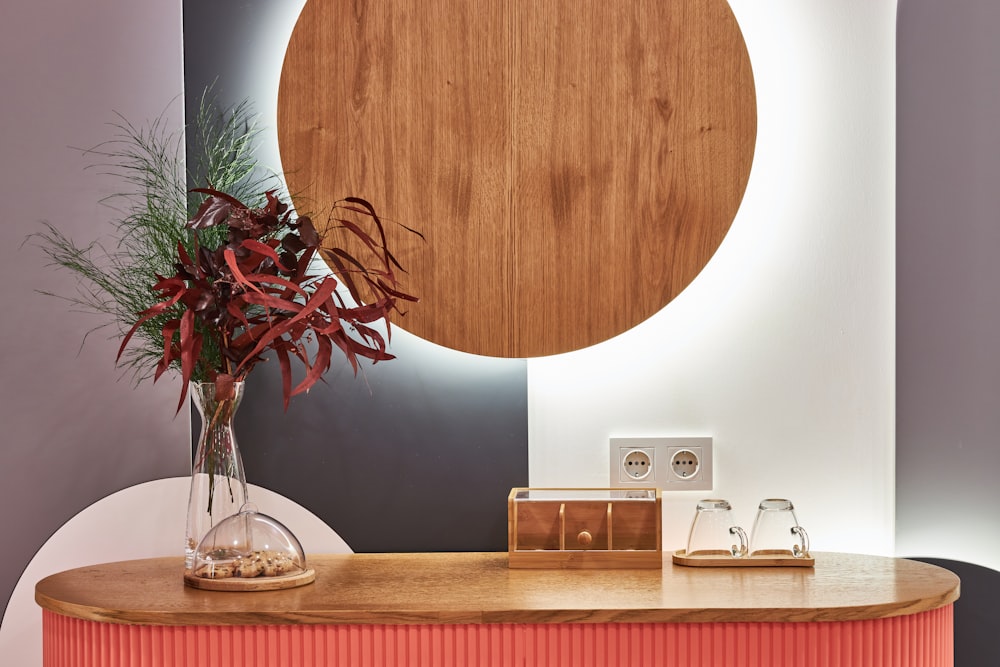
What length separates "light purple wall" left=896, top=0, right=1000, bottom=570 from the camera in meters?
1.89

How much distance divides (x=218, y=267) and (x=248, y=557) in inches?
19.0

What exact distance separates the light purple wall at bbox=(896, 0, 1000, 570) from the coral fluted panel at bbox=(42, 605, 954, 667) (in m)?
0.55

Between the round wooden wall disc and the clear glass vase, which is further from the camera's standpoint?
the round wooden wall disc

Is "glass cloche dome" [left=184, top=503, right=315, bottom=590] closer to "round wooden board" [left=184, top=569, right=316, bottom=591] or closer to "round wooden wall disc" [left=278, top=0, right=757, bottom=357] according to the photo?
"round wooden board" [left=184, top=569, right=316, bottom=591]

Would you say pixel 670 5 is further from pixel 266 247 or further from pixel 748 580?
pixel 748 580

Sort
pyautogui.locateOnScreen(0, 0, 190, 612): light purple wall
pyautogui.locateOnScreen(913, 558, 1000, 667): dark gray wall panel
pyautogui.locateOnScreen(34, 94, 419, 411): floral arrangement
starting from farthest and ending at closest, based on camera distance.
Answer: pyautogui.locateOnScreen(913, 558, 1000, 667): dark gray wall panel
pyautogui.locateOnScreen(0, 0, 190, 612): light purple wall
pyautogui.locateOnScreen(34, 94, 419, 411): floral arrangement

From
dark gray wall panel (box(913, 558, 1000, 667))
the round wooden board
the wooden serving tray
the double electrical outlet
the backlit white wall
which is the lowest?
dark gray wall panel (box(913, 558, 1000, 667))

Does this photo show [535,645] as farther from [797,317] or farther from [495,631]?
[797,317]

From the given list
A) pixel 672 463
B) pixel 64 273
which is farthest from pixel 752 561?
pixel 64 273

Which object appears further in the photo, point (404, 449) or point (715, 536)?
point (404, 449)

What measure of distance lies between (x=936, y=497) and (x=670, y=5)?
3.61 feet

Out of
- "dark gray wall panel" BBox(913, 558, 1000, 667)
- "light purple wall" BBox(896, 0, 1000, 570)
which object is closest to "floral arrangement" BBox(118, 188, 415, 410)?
"light purple wall" BBox(896, 0, 1000, 570)

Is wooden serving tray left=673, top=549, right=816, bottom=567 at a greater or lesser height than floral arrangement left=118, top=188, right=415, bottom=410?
lesser

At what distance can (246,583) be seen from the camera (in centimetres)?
156
